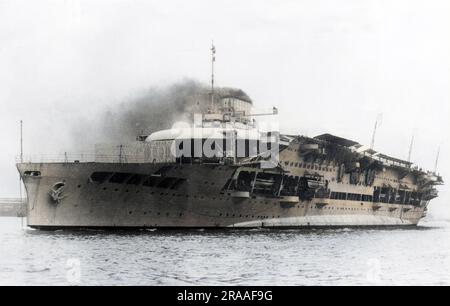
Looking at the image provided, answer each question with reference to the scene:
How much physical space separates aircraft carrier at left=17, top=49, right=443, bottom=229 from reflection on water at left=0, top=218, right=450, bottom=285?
4.80 ft

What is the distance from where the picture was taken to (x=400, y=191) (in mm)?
48938

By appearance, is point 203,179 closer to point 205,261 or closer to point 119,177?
point 119,177

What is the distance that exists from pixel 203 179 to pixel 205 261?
32.8ft

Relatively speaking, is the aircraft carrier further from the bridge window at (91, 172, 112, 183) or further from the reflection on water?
the reflection on water

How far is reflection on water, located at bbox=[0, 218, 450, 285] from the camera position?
1485 centimetres

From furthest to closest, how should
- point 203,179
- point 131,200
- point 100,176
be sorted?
point 203,179 → point 131,200 → point 100,176

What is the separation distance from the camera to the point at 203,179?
2736 centimetres

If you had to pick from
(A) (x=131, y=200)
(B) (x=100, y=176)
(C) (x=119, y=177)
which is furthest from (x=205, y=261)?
(B) (x=100, y=176)

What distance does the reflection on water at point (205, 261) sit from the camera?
48.7ft

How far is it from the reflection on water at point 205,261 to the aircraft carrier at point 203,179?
57.6 inches

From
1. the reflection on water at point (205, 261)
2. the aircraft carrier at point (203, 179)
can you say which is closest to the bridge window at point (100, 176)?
the aircraft carrier at point (203, 179)

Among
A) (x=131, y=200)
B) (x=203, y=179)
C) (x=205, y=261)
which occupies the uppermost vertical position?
(x=203, y=179)

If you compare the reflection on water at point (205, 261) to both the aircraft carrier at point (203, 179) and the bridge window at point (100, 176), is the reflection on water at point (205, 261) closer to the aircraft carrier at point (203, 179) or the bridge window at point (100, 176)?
the aircraft carrier at point (203, 179)
